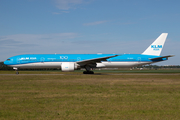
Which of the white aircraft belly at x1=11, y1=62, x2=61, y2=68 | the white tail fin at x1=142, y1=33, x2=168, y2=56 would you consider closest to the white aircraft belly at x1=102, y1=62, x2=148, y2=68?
the white tail fin at x1=142, y1=33, x2=168, y2=56

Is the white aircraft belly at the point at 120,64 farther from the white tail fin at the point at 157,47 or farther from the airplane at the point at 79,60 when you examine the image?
the white tail fin at the point at 157,47

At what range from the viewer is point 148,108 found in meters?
6.79

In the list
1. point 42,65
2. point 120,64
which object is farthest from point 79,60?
point 120,64

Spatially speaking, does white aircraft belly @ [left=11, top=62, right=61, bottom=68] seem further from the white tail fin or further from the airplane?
the white tail fin

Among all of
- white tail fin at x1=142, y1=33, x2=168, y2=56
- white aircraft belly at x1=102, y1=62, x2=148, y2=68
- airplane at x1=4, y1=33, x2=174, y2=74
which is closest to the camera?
airplane at x1=4, y1=33, x2=174, y2=74

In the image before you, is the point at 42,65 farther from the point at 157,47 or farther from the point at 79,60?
the point at 157,47

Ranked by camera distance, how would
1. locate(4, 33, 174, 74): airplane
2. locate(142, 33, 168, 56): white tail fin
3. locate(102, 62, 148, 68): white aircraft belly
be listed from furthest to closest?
locate(142, 33, 168, 56): white tail fin
locate(102, 62, 148, 68): white aircraft belly
locate(4, 33, 174, 74): airplane

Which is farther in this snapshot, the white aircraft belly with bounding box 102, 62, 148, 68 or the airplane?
the white aircraft belly with bounding box 102, 62, 148, 68

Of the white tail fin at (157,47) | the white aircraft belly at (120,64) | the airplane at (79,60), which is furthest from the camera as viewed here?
the white tail fin at (157,47)

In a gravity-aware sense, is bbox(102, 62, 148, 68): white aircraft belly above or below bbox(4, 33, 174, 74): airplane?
below

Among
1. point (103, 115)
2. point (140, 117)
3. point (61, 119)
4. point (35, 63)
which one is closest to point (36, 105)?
point (61, 119)

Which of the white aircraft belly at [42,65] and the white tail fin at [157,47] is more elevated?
the white tail fin at [157,47]

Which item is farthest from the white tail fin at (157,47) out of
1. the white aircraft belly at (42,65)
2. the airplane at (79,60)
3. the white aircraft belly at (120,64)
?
the white aircraft belly at (42,65)

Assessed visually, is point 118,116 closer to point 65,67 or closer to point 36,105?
point 36,105
